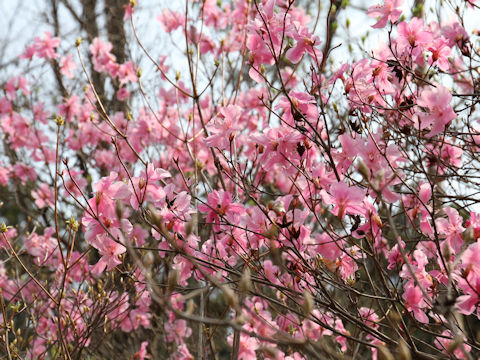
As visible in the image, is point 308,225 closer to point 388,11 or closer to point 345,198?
point 345,198

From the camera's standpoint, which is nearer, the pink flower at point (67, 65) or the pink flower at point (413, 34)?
the pink flower at point (413, 34)

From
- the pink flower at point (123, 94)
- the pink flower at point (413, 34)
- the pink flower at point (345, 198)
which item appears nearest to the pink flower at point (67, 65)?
the pink flower at point (123, 94)

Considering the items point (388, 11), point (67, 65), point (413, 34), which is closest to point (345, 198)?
point (413, 34)

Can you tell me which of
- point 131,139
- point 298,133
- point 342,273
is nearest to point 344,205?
point 298,133

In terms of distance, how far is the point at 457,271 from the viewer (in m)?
1.59

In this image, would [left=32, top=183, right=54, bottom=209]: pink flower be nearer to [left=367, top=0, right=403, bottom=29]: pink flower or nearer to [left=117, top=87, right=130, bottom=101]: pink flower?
[left=117, top=87, right=130, bottom=101]: pink flower

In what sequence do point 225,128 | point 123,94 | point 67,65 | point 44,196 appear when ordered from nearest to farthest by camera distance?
point 225,128 < point 44,196 < point 123,94 < point 67,65

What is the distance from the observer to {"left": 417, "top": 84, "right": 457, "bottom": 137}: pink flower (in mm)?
1787

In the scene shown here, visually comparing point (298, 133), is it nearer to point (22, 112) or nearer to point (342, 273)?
point (342, 273)

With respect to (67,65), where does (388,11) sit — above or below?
below

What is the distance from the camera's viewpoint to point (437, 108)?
1.82 m

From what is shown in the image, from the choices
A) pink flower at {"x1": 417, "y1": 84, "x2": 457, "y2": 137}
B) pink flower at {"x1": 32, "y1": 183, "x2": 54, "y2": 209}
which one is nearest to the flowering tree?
pink flower at {"x1": 417, "y1": 84, "x2": 457, "y2": 137}

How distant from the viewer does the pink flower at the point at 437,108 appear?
179cm

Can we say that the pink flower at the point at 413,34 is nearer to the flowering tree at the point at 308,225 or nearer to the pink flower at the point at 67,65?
the flowering tree at the point at 308,225
